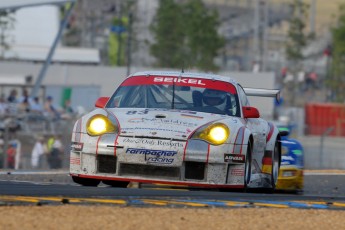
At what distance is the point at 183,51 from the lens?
5581cm

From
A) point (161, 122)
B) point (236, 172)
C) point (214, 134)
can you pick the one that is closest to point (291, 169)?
point (236, 172)

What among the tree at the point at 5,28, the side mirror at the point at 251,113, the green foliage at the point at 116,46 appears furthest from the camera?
the green foliage at the point at 116,46

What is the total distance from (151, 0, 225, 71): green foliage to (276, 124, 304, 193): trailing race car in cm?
3637

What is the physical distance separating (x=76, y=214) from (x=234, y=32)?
205ft

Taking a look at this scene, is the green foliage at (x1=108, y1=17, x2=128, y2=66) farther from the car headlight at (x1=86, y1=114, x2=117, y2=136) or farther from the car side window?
the car headlight at (x1=86, y1=114, x2=117, y2=136)

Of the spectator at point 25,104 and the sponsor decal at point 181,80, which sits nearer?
the sponsor decal at point 181,80

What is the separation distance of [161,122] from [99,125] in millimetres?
597

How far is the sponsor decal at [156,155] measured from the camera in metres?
10.8

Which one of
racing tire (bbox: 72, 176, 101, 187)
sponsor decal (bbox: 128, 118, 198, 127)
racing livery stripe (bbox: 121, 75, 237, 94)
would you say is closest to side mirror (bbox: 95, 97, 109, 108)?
racing livery stripe (bbox: 121, 75, 237, 94)

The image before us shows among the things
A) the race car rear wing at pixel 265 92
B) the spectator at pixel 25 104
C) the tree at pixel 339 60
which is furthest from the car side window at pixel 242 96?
the tree at pixel 339 60

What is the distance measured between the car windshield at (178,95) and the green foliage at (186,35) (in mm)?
38466

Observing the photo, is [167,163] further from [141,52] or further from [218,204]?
[141,52]

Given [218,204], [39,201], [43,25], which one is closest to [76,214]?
[39,201]

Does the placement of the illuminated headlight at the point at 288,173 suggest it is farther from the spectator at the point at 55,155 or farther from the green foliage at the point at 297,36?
the green foliage at the point at 297,36
